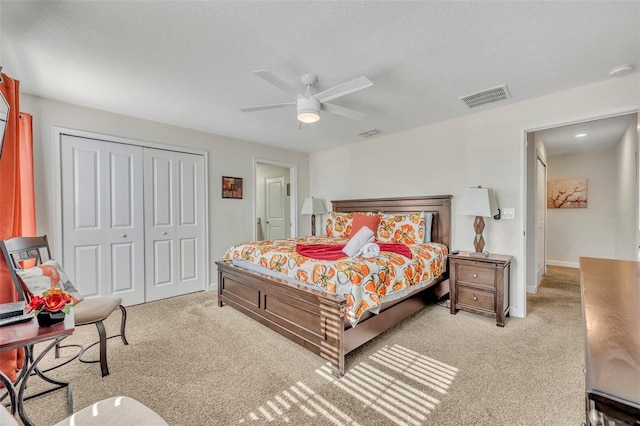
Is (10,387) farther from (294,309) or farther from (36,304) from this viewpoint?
(294,309)

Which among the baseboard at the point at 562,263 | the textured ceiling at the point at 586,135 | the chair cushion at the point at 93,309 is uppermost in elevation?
the textured ceiling at the point at 586,135

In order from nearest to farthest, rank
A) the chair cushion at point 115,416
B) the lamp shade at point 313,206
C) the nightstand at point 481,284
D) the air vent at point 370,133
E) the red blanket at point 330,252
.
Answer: the chair cushion at point 115,416
the red blanket at point 330,252
the nightstand at point 481,284
the air vent at point 370,133
the lamp shade at point 313,206

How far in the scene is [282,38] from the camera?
1974 mm

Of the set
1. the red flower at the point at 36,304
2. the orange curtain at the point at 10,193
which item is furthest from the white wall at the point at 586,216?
the orange curtain at the point at 10,193

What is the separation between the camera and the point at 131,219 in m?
3.62

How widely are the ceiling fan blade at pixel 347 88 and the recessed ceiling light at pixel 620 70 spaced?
→ 2234mm

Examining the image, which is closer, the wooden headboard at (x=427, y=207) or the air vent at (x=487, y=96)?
the air vent at (x=487, y=96)

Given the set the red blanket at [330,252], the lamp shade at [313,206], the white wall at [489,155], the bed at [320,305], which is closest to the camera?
the bed at [320,305]

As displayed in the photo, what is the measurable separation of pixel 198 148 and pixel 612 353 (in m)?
4.60

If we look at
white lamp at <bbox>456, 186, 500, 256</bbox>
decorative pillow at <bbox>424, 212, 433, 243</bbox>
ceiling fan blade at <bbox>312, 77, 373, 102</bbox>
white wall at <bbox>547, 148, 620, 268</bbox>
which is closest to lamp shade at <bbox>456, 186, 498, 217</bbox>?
white lamp at <bbox>456, 186, 500, 256</bbox>

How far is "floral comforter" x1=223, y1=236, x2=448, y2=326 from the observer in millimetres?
2178

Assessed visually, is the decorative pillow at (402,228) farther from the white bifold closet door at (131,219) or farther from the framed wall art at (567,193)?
the framed wall art at (567,193)

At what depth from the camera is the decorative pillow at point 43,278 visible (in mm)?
1952

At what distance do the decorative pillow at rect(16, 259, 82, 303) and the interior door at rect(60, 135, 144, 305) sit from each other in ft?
4.10
